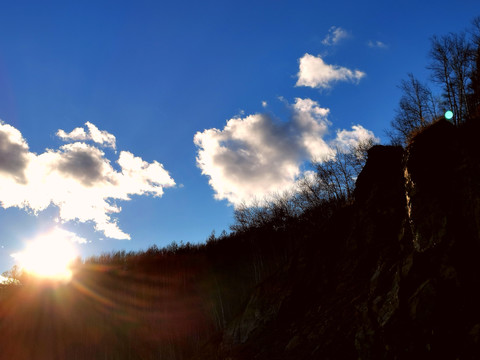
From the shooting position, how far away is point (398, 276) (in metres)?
9.89

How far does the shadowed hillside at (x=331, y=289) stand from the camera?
8.23 meters

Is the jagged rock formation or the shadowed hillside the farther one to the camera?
the shadowed hillside

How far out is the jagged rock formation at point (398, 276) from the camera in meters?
7.72

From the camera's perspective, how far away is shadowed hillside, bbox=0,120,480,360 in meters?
8.23

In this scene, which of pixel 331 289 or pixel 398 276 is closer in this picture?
pixel 398 276

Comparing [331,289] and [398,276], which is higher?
[398,276]

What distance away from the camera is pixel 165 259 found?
158ft

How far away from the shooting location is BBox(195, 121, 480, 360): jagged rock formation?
7.72m

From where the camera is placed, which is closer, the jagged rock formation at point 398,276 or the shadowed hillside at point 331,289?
the jagged rock formation at point 398,276

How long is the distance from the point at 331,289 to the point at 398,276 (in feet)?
24.2

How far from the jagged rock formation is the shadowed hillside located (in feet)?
0.13

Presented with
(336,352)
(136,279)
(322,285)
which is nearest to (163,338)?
(136,279)

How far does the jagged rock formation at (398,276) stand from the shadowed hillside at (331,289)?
4 centimetres

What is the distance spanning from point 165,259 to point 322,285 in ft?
116
